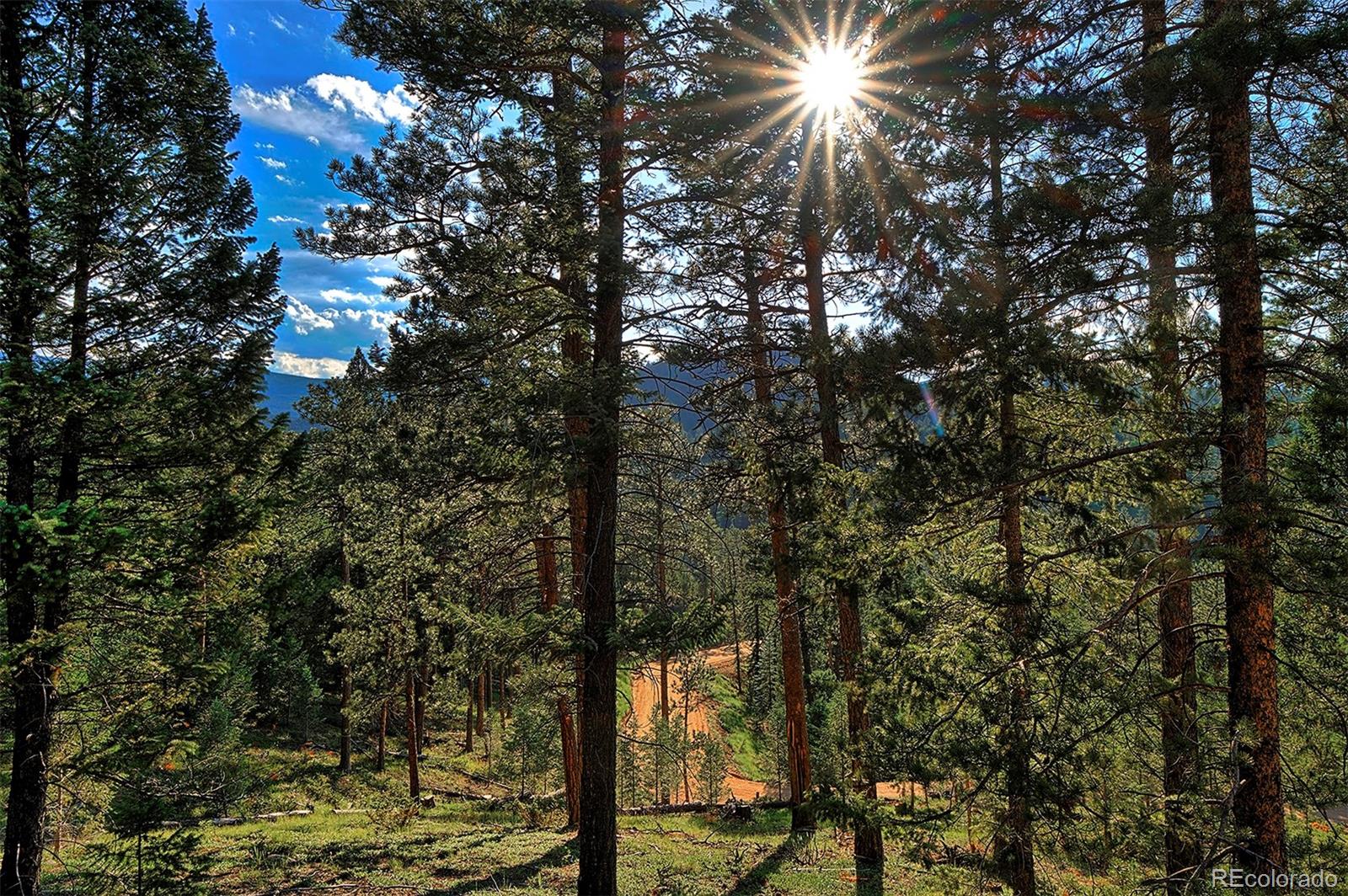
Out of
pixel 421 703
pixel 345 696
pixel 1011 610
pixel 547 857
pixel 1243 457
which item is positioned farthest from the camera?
pixel 421 703

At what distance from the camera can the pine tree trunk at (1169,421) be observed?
4.33 m

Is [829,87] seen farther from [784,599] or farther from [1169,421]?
[784,599]

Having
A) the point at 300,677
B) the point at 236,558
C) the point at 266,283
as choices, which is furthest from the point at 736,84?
the point at 300,677

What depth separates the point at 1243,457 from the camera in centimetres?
462

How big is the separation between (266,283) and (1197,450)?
9.67 m

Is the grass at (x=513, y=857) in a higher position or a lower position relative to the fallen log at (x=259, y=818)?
higher

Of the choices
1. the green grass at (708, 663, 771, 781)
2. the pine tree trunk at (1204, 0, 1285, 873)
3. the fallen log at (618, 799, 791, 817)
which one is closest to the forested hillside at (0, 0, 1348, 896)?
the pine tree trunk at (1204, 0, 1285, 873)

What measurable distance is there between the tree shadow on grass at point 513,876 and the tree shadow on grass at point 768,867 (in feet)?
9.95

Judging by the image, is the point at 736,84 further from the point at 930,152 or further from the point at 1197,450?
the point at 1197,450

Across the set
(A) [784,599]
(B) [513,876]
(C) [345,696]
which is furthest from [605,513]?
(C) [345,696]

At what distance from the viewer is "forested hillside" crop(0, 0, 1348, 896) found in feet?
15.4

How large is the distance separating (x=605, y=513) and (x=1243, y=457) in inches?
218

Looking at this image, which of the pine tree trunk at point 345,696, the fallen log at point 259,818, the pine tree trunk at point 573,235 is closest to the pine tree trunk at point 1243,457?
the pine tree trunk at point 573,235

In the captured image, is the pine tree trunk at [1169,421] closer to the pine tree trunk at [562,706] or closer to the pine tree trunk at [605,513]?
the pine tree trunk at [605,513]
